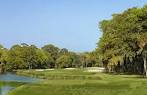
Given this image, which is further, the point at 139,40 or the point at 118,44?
the point at 118,44

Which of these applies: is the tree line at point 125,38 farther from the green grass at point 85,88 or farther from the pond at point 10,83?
the green grass at point 85,88

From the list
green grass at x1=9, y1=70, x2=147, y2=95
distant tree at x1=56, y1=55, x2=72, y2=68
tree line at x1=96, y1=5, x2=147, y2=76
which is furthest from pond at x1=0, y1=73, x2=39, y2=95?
distant tree at x1=56, y1=55, x2=72, y2=68

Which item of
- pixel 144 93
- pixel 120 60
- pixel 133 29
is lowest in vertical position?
pixel 144 93

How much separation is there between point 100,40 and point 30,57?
83.6 m

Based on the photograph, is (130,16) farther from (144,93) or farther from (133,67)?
(144,93)

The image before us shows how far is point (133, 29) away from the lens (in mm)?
85312

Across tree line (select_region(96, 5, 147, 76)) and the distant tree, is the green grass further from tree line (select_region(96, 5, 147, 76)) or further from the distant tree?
the distant tree

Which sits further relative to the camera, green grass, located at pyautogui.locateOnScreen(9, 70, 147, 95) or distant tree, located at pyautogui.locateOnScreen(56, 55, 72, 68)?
distant tree, located at pyautogui.locateOnScreen(56, 55, 72, 68)

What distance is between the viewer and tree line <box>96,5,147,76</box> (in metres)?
84.2

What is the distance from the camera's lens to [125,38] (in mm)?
87125

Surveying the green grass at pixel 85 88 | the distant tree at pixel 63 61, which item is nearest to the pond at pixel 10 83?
the green grass at pixel 85 88

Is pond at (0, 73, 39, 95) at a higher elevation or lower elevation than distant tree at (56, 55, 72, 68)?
lower

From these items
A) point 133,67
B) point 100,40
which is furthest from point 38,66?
point 100,40

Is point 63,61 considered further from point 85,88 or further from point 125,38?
point 85,88
